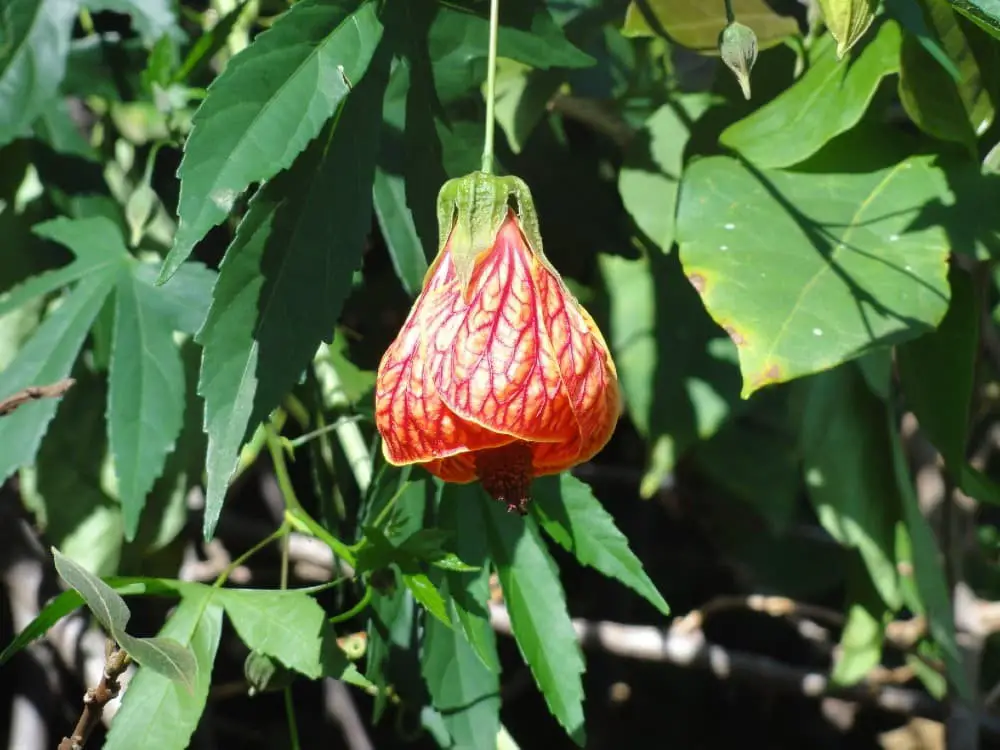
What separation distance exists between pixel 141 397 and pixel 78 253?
0.17m

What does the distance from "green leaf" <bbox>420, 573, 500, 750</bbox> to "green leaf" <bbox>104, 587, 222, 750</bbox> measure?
17 cm

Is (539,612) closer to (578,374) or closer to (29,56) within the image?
(578,374)

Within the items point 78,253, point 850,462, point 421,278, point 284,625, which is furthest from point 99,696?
point 850,462

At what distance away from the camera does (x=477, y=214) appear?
78cm

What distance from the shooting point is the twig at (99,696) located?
699 mm

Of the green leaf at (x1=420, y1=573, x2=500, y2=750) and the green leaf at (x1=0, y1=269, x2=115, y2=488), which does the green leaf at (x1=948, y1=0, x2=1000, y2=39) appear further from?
the green leaf at (x1=0, y1=269, x2=115, y2=488)

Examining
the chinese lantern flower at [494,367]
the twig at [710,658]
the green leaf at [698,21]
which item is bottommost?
the twig at [710,658]

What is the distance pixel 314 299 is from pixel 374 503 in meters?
0.18

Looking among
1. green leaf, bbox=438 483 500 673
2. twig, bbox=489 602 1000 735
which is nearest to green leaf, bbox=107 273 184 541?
green leaf, bbox=438 483 500 673

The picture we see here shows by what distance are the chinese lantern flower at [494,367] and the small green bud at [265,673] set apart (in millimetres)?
227

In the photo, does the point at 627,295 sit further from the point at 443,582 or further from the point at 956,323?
the point at 443,582

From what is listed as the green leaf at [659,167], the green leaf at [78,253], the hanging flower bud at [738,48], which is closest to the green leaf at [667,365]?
the green leaf at [659,167]

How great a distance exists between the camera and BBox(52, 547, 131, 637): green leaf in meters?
0.66

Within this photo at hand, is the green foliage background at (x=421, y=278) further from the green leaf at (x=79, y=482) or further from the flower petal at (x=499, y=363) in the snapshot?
the flower petal at (x=499, y=363)
